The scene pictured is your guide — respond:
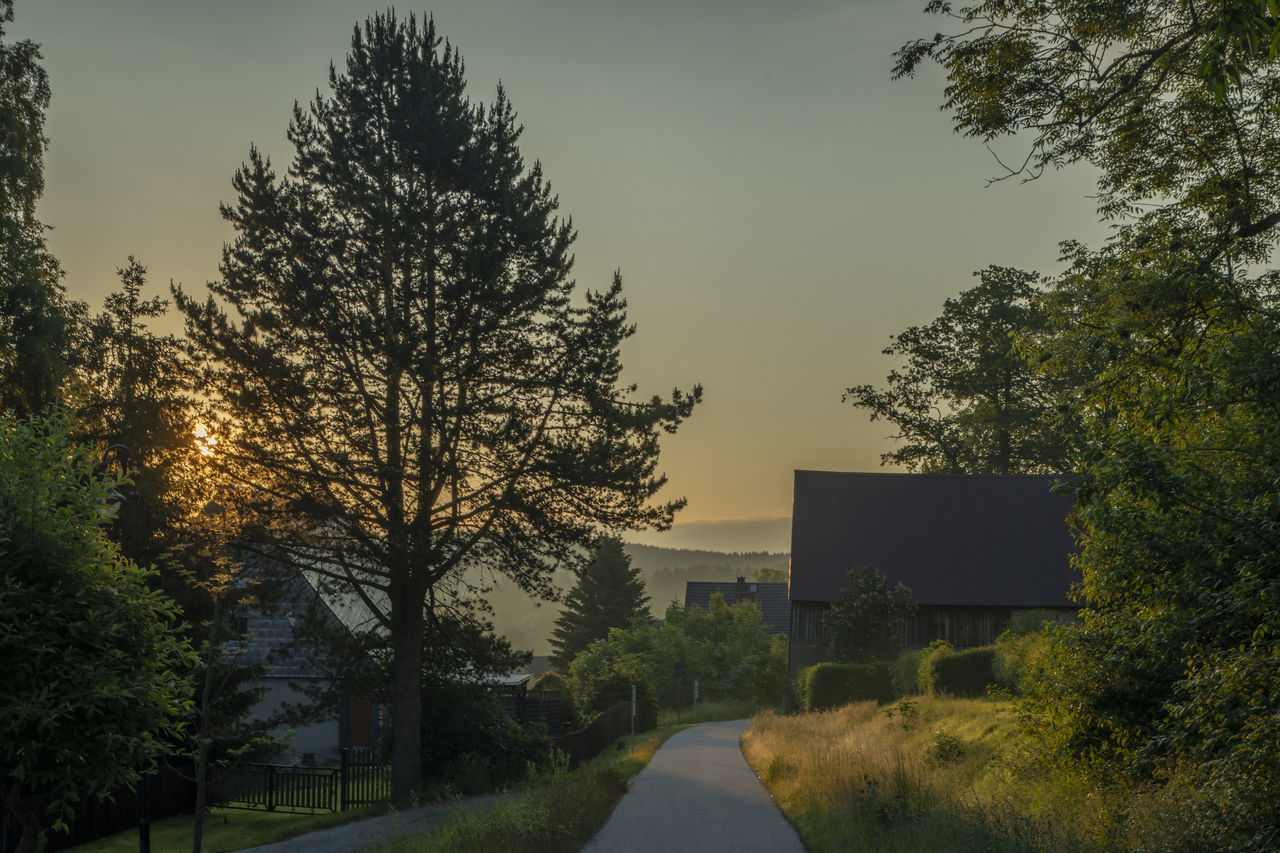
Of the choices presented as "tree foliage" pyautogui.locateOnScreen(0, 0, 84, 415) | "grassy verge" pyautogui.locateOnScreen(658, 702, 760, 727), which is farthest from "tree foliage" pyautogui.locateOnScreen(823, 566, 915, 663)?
"tree foliage" pyautogui.locateOnScreen(0, 0, 84, 415)

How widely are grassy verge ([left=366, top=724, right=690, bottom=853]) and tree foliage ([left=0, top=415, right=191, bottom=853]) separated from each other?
4401mm

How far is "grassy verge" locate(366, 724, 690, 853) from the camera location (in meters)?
12.2

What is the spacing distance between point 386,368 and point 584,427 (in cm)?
456

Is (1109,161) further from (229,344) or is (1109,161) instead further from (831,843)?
(229,344)

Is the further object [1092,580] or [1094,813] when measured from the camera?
[1092,580]

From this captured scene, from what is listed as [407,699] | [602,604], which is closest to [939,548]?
[407,699]

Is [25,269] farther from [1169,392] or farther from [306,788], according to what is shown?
[1169,392]

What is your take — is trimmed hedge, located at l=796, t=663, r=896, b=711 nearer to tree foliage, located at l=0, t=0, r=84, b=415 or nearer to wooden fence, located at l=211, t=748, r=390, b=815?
wooden fence, located at l=211, t=748, r=390, b=815

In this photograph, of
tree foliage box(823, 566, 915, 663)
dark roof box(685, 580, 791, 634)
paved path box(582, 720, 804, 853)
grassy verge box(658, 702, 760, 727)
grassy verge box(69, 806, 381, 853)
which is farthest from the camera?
dark roof box(685, 580, 791, 634)

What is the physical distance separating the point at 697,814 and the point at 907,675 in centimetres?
1691

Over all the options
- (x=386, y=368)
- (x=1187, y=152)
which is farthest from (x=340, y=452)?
(x=1187, y=152)

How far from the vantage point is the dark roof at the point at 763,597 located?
78.6 metres

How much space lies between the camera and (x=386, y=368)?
70.2 feet

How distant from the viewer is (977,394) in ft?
160
